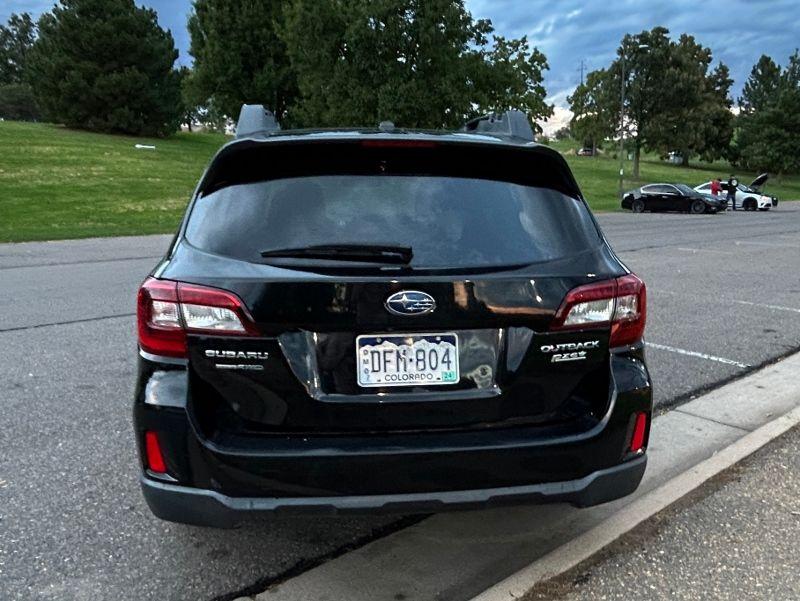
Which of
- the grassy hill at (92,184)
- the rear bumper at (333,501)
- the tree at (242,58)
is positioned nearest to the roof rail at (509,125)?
the rear bumper at (333,501)

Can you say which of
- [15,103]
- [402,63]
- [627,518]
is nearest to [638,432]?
[627,518]

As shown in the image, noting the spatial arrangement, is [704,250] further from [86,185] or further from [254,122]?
[86,185]

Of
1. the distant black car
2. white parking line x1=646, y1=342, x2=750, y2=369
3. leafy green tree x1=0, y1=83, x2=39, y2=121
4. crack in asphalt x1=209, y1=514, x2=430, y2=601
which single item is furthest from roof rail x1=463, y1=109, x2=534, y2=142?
leafy green tree x1=0, y1=83, x2=39, y2=121

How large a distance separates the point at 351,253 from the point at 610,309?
966 millimetres

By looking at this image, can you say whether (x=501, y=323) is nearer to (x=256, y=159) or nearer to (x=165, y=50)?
(x=256, y=159)

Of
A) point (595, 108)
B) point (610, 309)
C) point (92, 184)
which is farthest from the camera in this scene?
point (595, 108)

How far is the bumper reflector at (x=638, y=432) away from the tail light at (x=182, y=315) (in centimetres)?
143

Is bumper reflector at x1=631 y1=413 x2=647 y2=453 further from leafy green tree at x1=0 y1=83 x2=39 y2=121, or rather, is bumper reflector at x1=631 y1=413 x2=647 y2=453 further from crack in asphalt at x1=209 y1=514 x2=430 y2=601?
leafy green tree at x1=0 y1=83 x2=39 y2=121

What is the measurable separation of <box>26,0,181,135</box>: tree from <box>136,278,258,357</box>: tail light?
51973 millimetres

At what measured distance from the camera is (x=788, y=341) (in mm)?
6766

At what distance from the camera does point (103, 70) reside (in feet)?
166

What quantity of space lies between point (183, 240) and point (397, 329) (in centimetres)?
89

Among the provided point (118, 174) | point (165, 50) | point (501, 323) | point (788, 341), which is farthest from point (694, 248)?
point (165, 50)

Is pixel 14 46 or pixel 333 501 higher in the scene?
pixel 14 46
